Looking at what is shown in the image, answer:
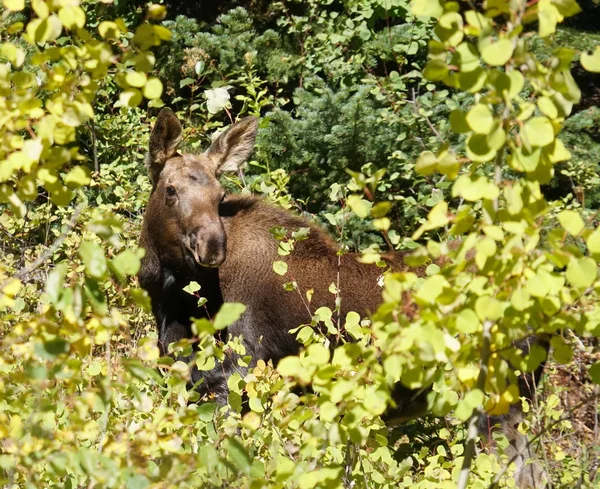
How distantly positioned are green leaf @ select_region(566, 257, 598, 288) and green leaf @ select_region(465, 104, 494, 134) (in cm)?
45

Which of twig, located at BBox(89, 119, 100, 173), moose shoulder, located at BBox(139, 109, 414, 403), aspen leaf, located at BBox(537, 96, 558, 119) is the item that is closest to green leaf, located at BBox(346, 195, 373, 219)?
aspen leaf, located at BBox(537, 96, 558, 119)

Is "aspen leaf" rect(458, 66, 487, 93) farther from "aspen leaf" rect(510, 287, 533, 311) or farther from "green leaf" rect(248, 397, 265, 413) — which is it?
"green leaf" rect(248, 397, 265, 413)

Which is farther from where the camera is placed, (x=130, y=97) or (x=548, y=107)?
(x=130, y=97)

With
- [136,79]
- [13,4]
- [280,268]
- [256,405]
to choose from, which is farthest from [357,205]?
[280,268]

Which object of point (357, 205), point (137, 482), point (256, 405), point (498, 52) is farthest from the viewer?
point (256, 405)

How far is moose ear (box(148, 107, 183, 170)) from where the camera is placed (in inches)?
273

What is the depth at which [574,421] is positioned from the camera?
6891 mm

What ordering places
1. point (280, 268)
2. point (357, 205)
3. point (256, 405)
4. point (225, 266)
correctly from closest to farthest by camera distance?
point (357, 205)
point (256, 405)
point (280, 268)
point (225, 266)

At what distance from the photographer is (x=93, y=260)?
98.8 inches

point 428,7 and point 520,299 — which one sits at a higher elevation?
point 428,7

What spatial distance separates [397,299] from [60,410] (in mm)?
2191

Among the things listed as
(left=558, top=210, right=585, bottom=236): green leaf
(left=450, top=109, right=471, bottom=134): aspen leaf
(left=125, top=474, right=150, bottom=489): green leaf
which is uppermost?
(left=450, top=109, right=471, bottom=134): aspen leaf

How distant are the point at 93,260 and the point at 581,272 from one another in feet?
4.51

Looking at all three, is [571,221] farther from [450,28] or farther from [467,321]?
[450,28]
